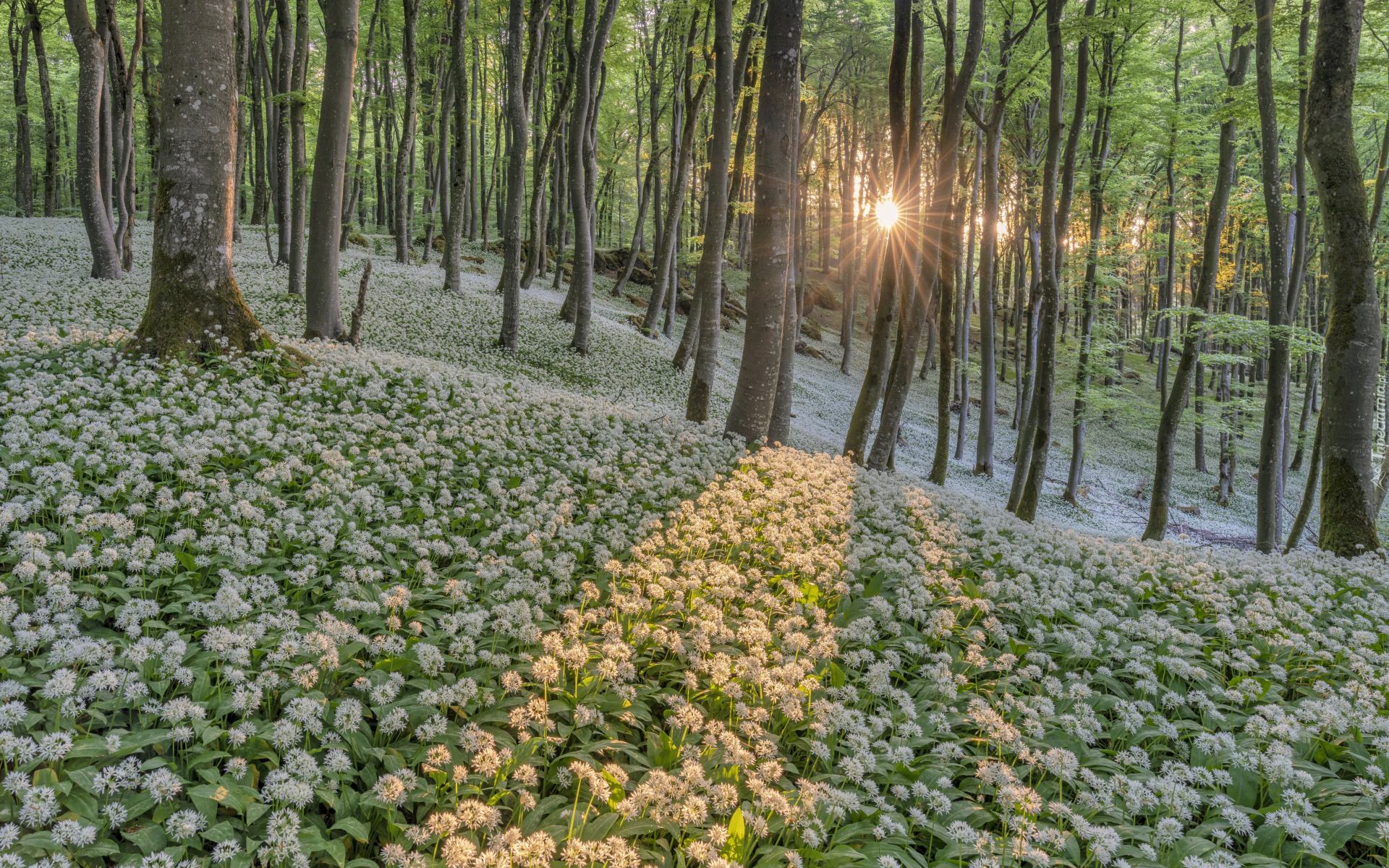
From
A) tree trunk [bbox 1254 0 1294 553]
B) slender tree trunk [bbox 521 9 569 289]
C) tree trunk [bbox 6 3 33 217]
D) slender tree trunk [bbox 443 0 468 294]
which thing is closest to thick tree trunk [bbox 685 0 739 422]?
tree trunk [bbox 1254 0 1294 553]

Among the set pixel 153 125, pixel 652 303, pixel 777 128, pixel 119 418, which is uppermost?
pixel 153 125

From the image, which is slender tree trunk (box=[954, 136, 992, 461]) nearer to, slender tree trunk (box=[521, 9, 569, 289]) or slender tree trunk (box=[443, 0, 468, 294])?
slender tree trunk (box=[521, 9, 569, 289])

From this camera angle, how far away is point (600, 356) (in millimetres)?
17672

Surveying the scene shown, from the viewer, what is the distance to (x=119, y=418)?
5.46 metres

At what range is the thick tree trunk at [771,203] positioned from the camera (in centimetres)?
900

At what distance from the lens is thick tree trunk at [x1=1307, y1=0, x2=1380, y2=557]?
26.6 ft

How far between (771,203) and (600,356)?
9.48m

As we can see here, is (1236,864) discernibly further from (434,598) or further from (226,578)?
(226,578)

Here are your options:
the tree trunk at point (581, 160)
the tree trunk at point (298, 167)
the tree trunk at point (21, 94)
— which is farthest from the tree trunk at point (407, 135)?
the tree trunk at point (21, 94)

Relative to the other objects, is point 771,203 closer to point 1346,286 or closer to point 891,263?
point 891,263

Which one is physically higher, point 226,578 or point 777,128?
point 777,128

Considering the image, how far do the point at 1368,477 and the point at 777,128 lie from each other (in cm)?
933

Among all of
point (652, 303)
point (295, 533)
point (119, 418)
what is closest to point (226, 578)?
point (295, 533)

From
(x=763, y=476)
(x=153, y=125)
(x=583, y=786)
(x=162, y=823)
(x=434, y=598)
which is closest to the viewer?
(x=162, y=823)
